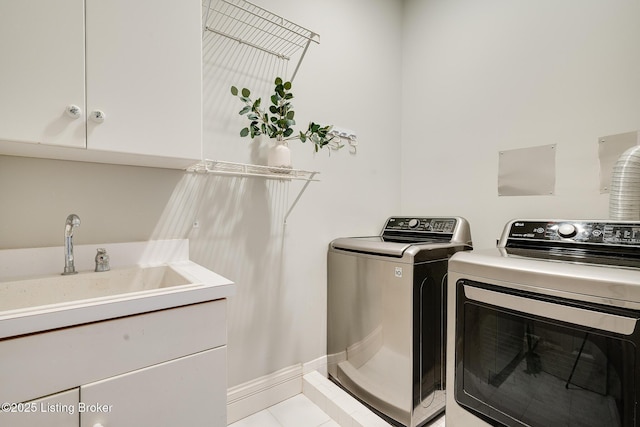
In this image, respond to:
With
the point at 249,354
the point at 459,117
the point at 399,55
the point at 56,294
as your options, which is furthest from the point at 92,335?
the point at 399,55

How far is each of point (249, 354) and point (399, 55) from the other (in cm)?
247

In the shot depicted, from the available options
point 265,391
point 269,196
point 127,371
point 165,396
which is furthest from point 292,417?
point 269,196

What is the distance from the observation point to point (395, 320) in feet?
4.91

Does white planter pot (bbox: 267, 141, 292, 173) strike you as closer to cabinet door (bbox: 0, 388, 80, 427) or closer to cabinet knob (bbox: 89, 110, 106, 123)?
cabinet knob (bbox: 89, 110, 106, 123)

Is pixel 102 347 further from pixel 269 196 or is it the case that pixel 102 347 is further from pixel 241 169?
pixel 269 196

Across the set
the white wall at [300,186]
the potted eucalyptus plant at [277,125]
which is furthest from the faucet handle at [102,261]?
the potted eucalyptus plant at [277,125]

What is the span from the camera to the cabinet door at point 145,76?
97cm

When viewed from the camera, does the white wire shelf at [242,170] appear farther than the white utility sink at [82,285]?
Yes

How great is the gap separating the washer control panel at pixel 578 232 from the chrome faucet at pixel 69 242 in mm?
1948

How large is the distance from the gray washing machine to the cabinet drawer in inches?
35.1

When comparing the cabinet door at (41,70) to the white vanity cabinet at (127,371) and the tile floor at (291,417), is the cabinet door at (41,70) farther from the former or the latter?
the tile floor at (291,417)

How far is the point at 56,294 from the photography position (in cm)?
→ 106

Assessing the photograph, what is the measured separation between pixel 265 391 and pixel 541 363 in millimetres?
1366

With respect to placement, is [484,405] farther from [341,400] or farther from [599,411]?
[341,400]
